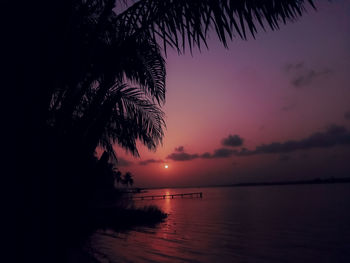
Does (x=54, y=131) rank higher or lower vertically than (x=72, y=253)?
higher

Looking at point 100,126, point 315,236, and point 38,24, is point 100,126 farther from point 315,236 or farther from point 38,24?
point 315,236

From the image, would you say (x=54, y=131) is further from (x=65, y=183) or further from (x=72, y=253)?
(x=72, y=253)

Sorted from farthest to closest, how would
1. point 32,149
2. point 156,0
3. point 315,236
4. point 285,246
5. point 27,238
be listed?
point 315,236
point 285,246
point 156,0
point 32,149
point 27,238

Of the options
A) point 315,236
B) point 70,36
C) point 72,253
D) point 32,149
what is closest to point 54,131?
point 32,149

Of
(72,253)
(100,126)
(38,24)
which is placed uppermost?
(38,24)

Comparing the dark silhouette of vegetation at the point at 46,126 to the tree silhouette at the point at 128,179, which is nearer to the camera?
the dark silhouette of vegetation at the point at 46,126

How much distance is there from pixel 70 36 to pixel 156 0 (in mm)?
803

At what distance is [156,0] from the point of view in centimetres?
215

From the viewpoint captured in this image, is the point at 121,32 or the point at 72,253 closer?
the point at 121,32

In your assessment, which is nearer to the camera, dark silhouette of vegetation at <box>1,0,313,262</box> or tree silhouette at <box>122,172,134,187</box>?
dark silhouette of vegetation at <box>1,0,313,262</box>

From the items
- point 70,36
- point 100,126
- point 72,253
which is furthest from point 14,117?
point 72,253

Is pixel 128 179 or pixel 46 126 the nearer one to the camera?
pixel 46 126

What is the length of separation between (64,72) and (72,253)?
7.15 meters

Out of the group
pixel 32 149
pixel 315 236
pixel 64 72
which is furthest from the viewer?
pixel 315 236
